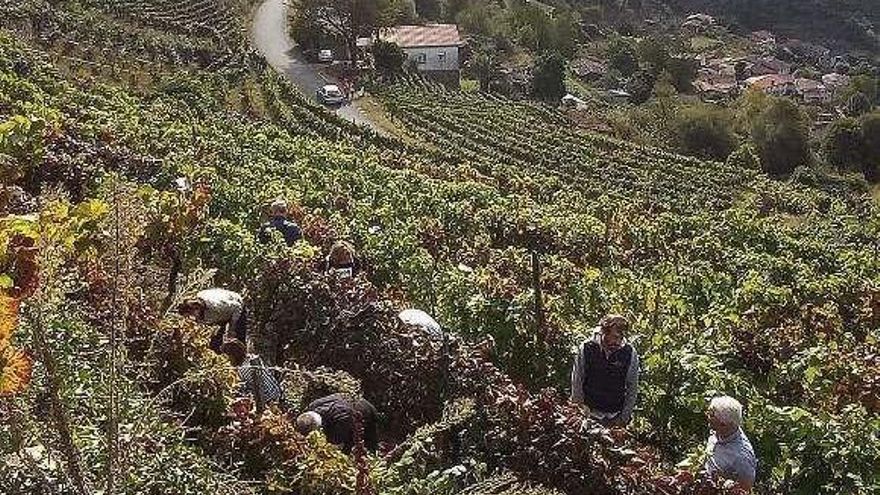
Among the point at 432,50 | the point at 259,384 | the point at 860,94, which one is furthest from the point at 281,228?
the point at 860,94

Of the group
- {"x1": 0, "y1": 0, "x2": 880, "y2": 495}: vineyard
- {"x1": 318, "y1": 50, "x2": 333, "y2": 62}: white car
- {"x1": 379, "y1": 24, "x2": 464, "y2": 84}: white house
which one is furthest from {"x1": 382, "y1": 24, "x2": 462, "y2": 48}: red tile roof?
{"x1": 0, "y1": 0, "x2": 880, "y2": 495}: vineyard

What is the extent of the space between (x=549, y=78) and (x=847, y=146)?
2143cm

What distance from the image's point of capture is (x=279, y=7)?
72.2 metres

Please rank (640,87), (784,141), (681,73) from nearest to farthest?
(784,141), (640,87), (681,73)

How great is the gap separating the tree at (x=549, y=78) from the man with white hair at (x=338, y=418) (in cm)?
6284

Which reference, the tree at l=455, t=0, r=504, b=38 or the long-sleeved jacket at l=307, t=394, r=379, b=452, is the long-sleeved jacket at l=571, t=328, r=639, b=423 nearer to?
the long-sleeved jacket at l=307, t=394, r=379, b=452

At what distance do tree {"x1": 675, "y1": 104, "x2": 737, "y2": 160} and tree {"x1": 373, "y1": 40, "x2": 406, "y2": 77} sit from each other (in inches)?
726

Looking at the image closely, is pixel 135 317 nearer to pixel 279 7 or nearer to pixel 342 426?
pixel 342 426

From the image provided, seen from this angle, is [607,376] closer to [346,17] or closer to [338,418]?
[338,418]

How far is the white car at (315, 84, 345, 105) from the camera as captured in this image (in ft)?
155

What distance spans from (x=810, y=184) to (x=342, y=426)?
4754 cm

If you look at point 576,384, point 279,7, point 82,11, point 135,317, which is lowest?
point 279,7

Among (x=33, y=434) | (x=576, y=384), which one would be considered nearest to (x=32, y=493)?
(x=33, y=434)

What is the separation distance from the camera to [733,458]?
6.45 m
